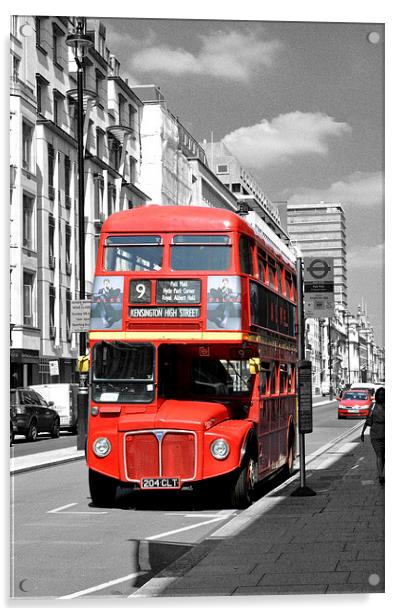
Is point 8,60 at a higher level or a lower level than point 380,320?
higher

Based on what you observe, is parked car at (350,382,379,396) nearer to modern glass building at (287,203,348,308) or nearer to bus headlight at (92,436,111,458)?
modern glass building at (287,203,348,308)

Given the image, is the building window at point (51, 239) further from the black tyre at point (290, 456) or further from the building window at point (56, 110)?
the black tyre at point (290, 456)

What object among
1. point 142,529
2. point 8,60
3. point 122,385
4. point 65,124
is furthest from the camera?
point 122,385

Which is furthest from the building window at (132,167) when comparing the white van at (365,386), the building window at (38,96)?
the white van at (365,386)

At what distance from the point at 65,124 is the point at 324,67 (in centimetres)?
247

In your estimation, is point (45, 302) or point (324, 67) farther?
point (45, 302)

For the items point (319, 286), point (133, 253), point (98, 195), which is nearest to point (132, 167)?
point (98, 195)

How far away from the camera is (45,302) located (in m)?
11.5

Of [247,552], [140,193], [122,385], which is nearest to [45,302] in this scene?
[140,193]

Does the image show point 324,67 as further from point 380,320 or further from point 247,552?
point 247,552

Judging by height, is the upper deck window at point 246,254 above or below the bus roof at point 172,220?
below

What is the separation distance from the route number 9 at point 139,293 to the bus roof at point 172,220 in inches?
23.5

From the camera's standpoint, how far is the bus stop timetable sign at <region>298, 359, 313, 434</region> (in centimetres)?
1376

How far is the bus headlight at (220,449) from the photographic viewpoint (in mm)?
13789
